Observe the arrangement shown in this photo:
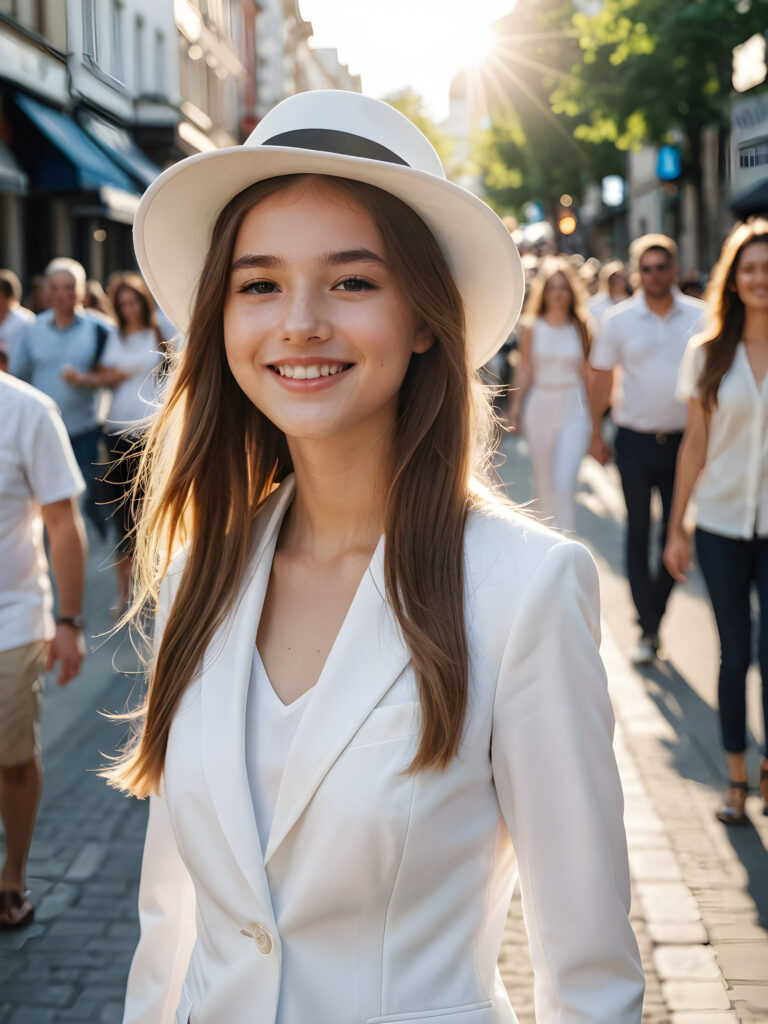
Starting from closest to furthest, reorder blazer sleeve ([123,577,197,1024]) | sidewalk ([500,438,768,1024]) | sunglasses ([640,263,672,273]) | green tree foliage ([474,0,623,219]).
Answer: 1. blazer sleeve ([123,577,197,1024])
2. sidewalk ([500,438,768,1024])
3. sunglasses ([640,263,672,273])
4. green tree foliage ([474,0,623,219])

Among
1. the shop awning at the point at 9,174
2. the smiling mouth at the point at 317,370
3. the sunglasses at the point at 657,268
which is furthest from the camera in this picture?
the sunglasses at the point at 657,268

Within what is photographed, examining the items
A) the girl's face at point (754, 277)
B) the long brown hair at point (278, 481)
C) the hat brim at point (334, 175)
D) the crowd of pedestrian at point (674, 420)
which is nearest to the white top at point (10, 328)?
the crowd of pedestrian at point (674, 420)

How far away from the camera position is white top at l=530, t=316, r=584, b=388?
8945mm

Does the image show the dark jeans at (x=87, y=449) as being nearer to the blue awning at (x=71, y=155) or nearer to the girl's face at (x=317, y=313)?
the blue awning at (x=71, y=155)

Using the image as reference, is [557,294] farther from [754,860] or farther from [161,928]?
[161,928]

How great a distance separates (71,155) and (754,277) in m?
3.41

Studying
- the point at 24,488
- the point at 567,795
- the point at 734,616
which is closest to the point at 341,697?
the point at 567,795

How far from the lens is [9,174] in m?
3.66

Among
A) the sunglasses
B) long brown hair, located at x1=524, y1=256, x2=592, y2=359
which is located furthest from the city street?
long brown hair, located at x1=524, y1=256, x2=592, y2=359

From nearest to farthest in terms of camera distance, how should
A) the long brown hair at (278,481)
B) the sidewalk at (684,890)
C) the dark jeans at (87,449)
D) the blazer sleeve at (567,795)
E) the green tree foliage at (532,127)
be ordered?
1. the blazer sleeve at (567,795)
2. the long brown hair at (278,481)
3. the sidewalk at (684,890)
4. the dark jeans at (87,449)
5. the green tree foliage at (532,127)

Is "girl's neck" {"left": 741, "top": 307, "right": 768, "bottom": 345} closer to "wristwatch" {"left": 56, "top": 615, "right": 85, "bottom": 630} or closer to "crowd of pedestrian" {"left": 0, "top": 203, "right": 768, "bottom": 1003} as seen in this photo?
"crowd of pedestrian" {"left": 0, "top": 203, "right": 768, "bottom": 1003}

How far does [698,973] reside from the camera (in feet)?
12.7

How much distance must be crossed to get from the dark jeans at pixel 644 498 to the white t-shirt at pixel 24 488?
401cm

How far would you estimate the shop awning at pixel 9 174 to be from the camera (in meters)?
3.54
